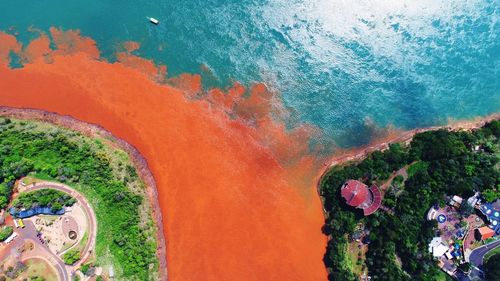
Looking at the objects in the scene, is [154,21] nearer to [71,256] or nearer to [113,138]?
[113,138]

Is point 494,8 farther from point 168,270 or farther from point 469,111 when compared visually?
point 168,270

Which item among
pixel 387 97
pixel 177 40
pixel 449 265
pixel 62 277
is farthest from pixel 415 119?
pixel 62 277

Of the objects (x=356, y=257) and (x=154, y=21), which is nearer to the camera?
(x=356, y=257)

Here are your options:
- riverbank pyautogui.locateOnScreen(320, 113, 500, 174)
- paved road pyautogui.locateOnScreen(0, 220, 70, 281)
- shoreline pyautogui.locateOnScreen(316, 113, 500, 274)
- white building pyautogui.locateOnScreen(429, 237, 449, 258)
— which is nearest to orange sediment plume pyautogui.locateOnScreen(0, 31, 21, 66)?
paved road pyautogui.locateOnScreen(0, 220, 70, 281)

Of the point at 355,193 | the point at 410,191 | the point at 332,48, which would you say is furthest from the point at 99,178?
the point at 410,191

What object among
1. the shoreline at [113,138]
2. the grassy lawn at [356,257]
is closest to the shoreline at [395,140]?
the grassy lawn at [356,257]

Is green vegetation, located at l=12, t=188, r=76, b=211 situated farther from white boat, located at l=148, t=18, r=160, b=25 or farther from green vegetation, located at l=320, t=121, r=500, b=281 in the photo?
green vegetation, located at l=320, t=121, r=500, b=281

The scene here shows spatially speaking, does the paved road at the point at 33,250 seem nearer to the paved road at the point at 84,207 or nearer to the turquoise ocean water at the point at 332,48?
the paved road at the point at 84,207
